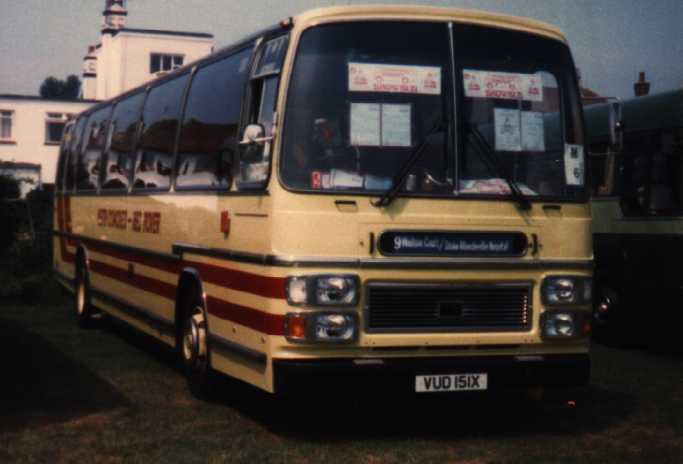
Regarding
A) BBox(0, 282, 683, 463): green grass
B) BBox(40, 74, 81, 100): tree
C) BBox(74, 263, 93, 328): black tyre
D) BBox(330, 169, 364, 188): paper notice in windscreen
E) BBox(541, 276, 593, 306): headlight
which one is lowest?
BBox(0, 282, 683, 463): green grass

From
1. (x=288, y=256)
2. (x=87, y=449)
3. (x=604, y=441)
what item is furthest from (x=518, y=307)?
(x=87, y=449)

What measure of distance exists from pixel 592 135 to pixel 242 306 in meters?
8.30

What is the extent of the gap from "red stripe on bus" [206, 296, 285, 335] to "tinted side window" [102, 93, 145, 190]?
426 centimetres

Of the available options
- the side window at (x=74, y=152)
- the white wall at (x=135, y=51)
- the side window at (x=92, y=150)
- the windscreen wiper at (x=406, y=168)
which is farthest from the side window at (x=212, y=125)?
the white wall at (x=135, y=51)

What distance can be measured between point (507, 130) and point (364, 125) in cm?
112

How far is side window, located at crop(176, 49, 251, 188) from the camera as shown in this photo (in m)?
9.72

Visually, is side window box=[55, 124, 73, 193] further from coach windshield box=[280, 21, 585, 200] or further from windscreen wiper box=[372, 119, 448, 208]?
windscreen wiper box=[372, 119, 448, 208]

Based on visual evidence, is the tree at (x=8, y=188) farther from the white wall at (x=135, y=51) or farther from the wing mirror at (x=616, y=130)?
the white wall at (x=135, y=51)

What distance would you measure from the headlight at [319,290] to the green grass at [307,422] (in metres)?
0.63

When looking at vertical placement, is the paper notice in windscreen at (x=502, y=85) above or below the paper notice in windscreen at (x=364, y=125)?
above

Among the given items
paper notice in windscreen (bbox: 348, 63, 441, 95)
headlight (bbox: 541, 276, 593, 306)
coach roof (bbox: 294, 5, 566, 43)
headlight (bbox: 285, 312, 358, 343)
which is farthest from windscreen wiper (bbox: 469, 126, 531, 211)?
headlight (bbox: 285, 312, 358, 343)

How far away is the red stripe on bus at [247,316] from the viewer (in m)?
8.33

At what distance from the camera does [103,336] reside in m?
15.3

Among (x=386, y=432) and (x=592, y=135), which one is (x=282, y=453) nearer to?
(x=386, y=432)
